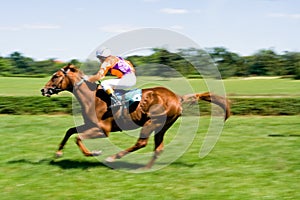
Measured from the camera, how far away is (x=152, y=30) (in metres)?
9.41

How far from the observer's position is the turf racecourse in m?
7.49

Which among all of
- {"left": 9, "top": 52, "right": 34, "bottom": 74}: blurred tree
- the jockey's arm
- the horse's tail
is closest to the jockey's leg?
the jockey's arm

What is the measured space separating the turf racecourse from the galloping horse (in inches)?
24.1

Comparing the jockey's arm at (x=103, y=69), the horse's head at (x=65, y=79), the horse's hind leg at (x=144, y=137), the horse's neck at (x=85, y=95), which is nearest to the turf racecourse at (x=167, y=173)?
the horse's hind leg at (x=144, y=137)

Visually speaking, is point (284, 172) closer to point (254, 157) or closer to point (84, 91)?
point (254, 157)

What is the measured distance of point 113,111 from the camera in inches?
371

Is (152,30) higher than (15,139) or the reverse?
higher

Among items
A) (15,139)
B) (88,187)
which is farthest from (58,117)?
(88,187)

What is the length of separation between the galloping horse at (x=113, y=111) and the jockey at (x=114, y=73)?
0.25 metres

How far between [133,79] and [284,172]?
10.6ft

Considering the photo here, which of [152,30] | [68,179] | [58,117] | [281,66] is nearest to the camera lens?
[68,179]

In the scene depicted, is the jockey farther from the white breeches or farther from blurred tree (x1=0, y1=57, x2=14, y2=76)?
blurred tree (x1=0, y1=57, x2=14, y2=76)

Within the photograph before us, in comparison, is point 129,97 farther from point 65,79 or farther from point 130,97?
point 65,79

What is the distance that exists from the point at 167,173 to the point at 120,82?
195 centimetres
